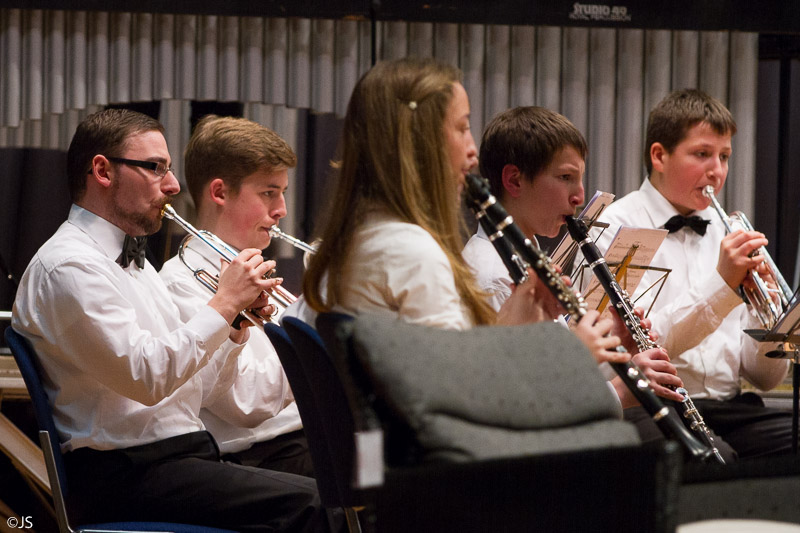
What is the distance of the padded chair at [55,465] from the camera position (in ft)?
7.06

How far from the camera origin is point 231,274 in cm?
248

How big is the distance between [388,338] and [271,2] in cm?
273

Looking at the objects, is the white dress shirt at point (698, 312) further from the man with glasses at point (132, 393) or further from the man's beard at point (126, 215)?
the man's beard at point (126, 215)

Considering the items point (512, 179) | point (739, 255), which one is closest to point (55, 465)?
point (512, 179)

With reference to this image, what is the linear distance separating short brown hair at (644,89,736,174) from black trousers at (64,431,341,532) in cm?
209

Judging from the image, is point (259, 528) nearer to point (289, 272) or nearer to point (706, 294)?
point (706, 294)

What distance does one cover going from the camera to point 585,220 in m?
2.68

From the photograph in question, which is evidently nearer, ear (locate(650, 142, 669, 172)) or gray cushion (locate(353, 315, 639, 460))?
gray cushion (locate(353, 315, 639, 460))

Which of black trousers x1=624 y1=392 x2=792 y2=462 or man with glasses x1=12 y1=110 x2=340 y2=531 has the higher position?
man with glasses x1=12 y1=110 x2=340 y2=531

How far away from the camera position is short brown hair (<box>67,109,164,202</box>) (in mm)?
2604

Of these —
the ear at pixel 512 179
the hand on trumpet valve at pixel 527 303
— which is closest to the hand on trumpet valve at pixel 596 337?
the hand on trumpet valve at pixel 527 303

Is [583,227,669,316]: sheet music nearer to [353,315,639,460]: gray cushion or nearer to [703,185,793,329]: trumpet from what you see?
[703,185,793,329]: trumpet

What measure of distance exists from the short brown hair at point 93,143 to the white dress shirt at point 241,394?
45cm
